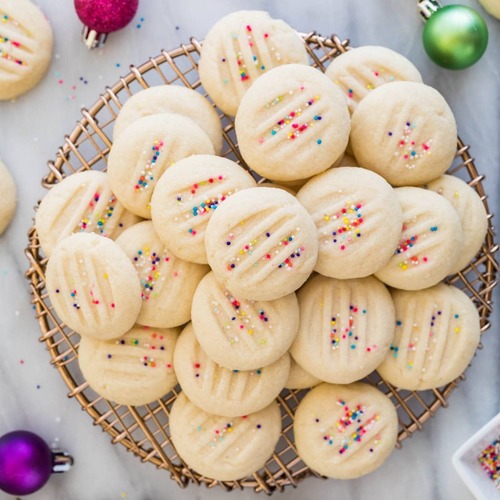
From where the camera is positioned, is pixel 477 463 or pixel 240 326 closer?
pixel 240 326

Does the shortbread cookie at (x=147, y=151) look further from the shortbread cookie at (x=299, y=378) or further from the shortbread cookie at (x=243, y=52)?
the shortbread cookie at (x=299, y=378)

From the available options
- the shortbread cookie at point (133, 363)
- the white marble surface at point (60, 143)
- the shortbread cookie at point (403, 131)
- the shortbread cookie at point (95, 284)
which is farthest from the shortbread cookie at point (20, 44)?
the shortbread cookie at point (403, 131)

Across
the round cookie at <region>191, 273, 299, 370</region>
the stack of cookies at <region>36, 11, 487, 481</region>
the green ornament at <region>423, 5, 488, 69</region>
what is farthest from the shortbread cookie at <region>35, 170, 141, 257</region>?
the green ornament at <region>423, 5, 488, 69</region>

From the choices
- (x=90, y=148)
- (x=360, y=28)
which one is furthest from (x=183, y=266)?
(x=360, y=28)

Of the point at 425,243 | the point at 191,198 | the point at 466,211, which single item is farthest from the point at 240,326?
the point at 466,211

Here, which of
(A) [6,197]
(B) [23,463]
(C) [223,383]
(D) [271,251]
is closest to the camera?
(D) [271,251]

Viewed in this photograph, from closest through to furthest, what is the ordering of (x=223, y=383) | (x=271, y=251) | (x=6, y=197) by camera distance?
(x=271, y=251) < (x=223, y=383) < (x=6, y=197)

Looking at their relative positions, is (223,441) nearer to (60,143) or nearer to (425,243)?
(425,243)
